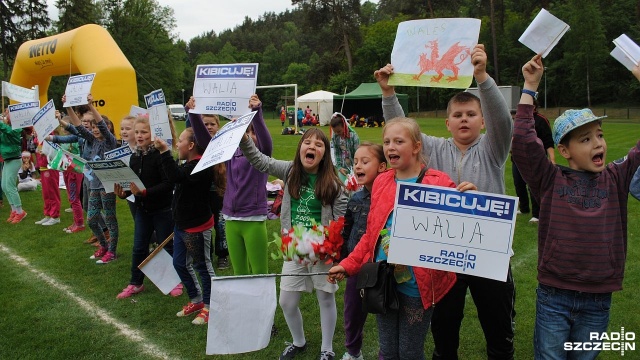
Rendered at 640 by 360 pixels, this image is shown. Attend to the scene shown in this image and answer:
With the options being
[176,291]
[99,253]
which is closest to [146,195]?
[176,291]

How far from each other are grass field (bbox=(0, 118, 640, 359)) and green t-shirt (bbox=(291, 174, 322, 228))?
1.15 metres

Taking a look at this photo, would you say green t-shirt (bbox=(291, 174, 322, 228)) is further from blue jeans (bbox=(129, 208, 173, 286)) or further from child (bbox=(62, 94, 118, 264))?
child (bbox=(62, 94, 118, 264))

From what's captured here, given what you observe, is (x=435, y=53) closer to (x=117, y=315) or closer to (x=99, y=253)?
(x=117, y=315)

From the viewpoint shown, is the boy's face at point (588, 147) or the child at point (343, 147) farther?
the child at point (343, 147)

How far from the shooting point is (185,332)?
15.4 feet

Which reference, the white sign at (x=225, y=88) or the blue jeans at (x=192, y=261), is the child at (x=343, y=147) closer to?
the blue jeans at (x=192, y=261)

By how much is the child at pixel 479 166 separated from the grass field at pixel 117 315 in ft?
2.89

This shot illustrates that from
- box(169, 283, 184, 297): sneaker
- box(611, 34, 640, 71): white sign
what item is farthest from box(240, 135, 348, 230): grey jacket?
box(169, 283, 184, 297): sneaker

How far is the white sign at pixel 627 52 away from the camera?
270 cm

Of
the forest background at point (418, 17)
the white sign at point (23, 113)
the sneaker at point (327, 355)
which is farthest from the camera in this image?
the forest background at point (418, 17)

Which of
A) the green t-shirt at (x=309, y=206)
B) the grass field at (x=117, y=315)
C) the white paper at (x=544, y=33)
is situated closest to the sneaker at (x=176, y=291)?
the grass field at (x=117, y=315)

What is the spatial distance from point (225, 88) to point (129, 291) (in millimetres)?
2809

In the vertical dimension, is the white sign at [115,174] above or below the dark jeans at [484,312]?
above

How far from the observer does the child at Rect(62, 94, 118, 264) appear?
6672 millimetres
